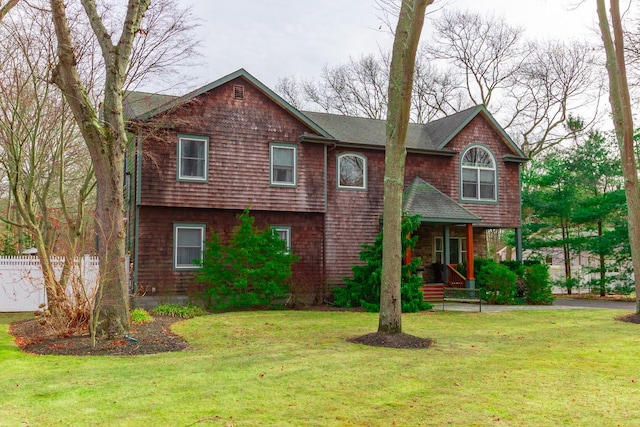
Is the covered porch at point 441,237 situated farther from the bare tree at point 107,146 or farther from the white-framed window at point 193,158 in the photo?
the bare tree at point 107,146

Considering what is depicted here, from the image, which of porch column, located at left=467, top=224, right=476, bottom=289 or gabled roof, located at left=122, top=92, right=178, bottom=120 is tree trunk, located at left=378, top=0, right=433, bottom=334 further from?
porch column, located at left=467, top=224, right=476, bottom=289

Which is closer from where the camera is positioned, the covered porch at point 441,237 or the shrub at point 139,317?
the shrub at point 139,317

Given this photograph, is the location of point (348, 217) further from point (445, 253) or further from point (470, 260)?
point (470, 260)

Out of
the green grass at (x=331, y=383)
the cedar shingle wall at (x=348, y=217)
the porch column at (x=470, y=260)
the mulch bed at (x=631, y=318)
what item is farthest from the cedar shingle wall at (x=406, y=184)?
the green grass at (x=331, y=383)

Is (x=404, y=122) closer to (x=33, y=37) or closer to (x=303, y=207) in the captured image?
(x=303, y=207)

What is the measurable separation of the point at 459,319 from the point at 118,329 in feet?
28.6

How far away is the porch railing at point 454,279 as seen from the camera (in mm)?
20900

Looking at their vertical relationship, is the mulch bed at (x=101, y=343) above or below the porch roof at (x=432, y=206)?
below

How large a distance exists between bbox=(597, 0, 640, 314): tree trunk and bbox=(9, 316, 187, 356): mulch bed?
11865 mm

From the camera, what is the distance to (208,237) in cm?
1803

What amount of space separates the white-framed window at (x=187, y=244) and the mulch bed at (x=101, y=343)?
18.7 feet

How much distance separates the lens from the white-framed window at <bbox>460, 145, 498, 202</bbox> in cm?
2222

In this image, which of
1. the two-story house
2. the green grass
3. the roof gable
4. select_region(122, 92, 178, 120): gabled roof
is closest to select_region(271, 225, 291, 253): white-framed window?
the two-story house

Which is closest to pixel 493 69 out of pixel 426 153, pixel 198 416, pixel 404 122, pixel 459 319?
pixel 426 153
